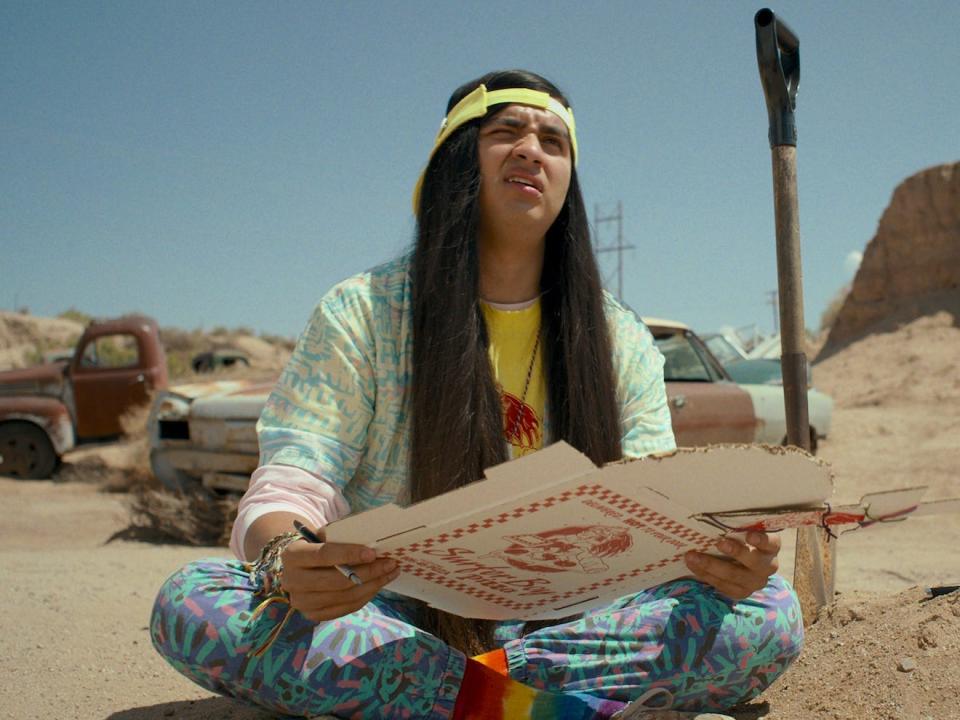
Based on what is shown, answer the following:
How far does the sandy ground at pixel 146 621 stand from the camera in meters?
1.92

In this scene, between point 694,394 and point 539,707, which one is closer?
point 539,707

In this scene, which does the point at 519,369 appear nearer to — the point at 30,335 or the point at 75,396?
the point at 75,396

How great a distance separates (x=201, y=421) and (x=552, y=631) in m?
4.38

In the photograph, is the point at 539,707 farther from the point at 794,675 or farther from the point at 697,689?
the point at 794,675

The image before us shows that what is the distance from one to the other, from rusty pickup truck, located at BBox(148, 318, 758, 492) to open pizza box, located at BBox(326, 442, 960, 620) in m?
4.09

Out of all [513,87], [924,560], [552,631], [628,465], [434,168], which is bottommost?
[924,560]

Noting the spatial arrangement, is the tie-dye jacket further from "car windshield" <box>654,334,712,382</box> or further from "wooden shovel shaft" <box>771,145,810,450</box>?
"car windshield" <box>654,334,712,382</box>

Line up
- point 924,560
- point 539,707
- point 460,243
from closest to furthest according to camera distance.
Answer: point 539,707 → point 460,243 → point 924,560

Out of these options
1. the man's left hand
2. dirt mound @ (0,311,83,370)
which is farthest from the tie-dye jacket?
dirt mound @ (0,311,83,370)

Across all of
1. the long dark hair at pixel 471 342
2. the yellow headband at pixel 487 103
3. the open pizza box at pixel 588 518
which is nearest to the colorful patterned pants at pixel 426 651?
the open pizza box at pixel 588 518

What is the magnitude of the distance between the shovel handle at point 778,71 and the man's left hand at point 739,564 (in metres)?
1.43

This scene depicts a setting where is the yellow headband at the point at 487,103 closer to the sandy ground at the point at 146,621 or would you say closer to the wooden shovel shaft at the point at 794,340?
the wooden shovel shaft at the point at 794,340

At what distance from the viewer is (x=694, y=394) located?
6156 mm

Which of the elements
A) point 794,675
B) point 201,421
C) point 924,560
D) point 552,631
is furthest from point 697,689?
point 201,421
